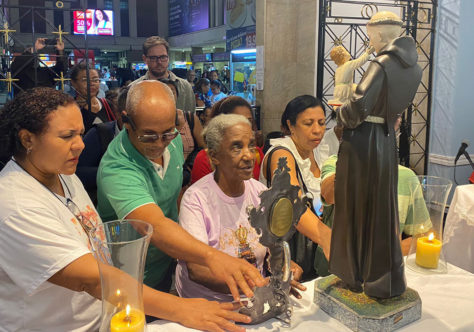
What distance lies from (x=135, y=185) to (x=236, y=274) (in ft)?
1.91

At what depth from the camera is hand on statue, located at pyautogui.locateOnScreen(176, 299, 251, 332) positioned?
1.26 metres

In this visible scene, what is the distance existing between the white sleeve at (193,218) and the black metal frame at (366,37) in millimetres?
4066

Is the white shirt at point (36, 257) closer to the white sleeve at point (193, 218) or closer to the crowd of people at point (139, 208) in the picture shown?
the crowd of people at point (139, 208)

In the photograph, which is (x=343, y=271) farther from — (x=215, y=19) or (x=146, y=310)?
(x=215, y=19)

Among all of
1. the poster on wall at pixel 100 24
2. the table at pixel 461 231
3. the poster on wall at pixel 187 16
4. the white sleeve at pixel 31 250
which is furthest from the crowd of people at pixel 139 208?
the poster on wall at pixel 100 24

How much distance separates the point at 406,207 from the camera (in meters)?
2.01

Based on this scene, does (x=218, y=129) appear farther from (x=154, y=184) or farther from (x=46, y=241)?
(x=46, y=241)

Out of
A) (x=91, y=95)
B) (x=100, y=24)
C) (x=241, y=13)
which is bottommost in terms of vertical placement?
(x=91, y=95)

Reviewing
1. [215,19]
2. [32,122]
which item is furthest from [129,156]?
[215,19]

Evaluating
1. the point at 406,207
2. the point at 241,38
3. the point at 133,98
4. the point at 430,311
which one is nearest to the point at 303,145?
the point at 406,207

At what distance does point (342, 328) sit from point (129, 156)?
103 cm

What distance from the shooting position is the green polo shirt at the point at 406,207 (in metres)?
1.61

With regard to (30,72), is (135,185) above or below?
below

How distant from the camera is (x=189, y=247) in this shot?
4.70 feet
